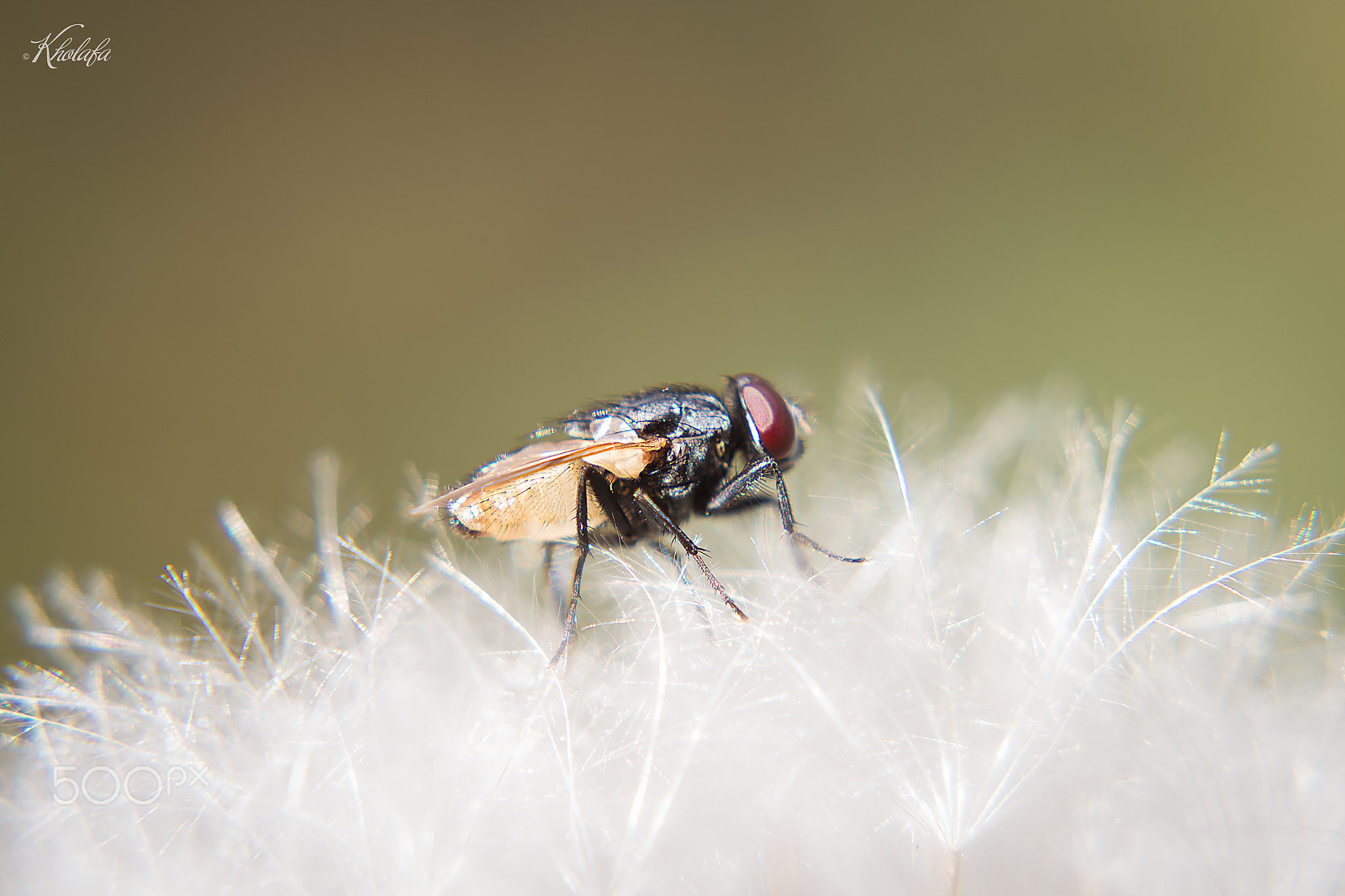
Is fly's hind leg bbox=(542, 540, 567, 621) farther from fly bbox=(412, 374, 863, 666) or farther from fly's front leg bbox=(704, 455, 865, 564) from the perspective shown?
fly's front leg bbox=(704, 455, 865, 564)

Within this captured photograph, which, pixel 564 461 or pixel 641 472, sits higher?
pixel 564 461

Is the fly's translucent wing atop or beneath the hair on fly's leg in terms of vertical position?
atop

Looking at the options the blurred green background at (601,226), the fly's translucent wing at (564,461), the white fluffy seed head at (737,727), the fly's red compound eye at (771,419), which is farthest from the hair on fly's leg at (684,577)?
the blurred green background at (601,226)

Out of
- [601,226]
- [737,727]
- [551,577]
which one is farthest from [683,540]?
[601,226]

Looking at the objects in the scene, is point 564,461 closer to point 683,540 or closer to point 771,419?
point 683,540

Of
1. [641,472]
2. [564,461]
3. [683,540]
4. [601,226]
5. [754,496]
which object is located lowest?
[754,496]

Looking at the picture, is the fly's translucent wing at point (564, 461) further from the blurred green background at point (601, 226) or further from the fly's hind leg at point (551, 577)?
the blurred green background at point (601, 226)

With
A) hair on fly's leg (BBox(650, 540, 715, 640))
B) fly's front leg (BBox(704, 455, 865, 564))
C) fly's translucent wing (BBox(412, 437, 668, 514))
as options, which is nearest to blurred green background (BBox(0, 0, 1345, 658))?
fly's front leg (BBox(704, 455, 865, 564))
